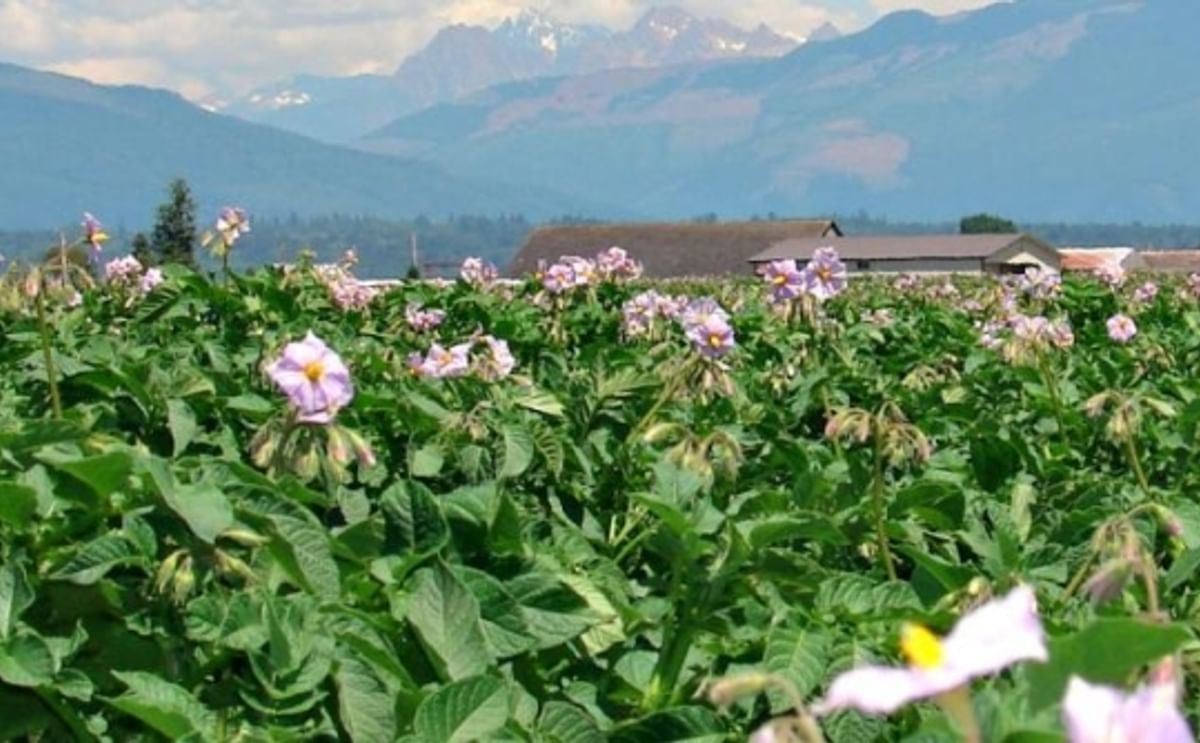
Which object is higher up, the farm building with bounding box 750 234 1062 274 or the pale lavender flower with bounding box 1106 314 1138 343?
the pale lavender flower with bounding box 1106 314 1138 343

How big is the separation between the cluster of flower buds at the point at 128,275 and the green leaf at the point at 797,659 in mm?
5830

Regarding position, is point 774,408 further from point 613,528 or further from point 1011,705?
point 1011,705

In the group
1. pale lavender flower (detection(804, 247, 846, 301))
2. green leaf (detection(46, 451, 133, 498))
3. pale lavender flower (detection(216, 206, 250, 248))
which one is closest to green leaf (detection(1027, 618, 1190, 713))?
green leaf (detection(46, 451, 133, 498))

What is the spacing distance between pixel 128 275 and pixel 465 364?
14.3 feet

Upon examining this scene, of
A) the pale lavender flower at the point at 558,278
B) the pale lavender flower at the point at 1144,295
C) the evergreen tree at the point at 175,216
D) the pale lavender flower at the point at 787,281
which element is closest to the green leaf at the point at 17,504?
the pale lavender flower at the point at 787,281

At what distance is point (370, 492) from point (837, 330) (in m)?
3.86

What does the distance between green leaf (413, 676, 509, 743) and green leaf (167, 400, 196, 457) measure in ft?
5.01

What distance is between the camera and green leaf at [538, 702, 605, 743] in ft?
6.72

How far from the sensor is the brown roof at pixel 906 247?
87.1 metres

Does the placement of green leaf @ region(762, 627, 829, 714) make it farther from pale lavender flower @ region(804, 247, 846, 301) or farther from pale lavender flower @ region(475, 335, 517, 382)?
pale lavender flower @ region(804, 247, 846, 301)

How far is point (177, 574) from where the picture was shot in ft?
7.00

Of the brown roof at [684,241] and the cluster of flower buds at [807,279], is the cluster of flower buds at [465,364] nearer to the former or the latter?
the cluster of flower buds at [807,279]

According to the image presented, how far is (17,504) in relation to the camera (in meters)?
2.27

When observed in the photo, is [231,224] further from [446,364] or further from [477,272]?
[446,364]
